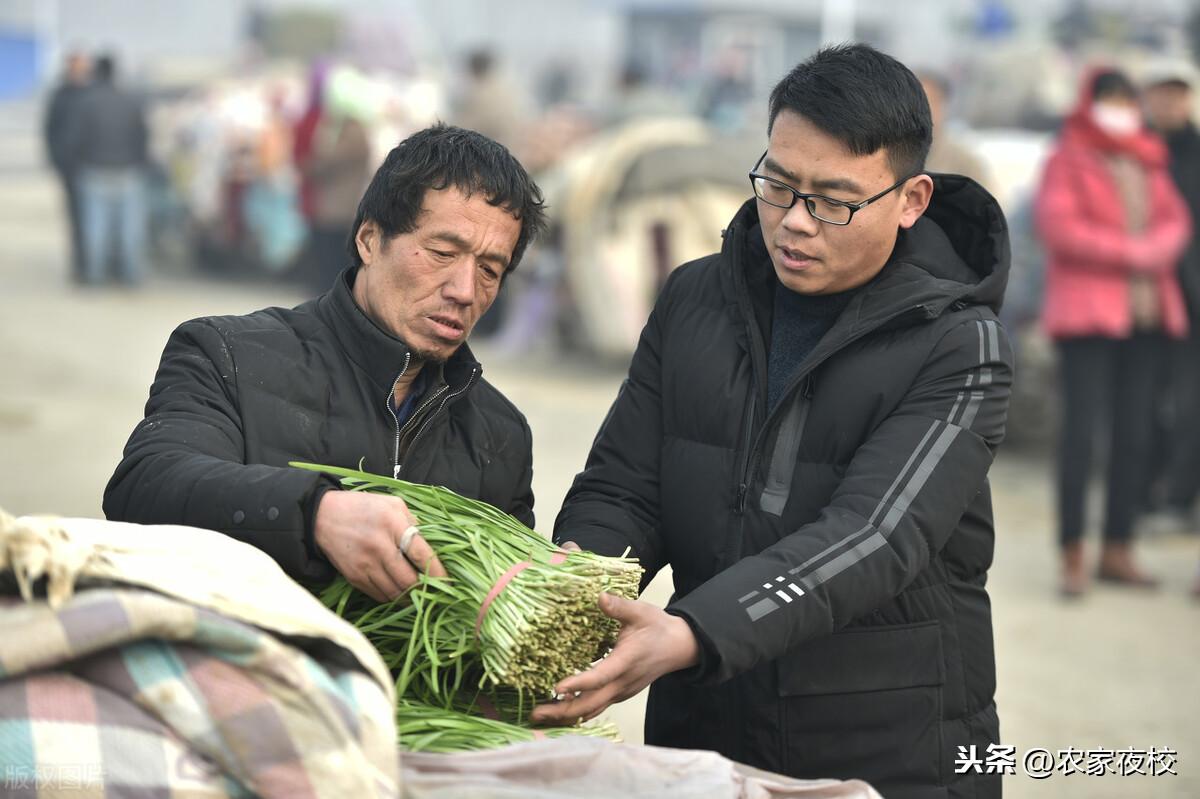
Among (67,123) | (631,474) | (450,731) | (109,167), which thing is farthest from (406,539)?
(67,123)

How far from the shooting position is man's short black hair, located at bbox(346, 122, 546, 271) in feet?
8.38

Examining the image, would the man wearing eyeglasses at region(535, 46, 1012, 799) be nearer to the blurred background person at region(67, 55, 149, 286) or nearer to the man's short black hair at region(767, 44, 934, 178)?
the man's short black hair at region(767, 44, 934, 178)

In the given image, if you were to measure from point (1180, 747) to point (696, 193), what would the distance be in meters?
6.75

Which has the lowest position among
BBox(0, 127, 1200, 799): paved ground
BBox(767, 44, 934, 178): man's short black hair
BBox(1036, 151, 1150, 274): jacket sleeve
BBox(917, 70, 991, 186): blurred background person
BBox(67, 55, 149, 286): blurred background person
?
BBox(0, 127, 1200, 799): paved ground

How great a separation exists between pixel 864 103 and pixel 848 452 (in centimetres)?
57

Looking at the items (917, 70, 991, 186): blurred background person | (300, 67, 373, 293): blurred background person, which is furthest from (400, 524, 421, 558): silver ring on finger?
(300, 67, 373, 293): blurred background person

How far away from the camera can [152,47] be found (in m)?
41.1

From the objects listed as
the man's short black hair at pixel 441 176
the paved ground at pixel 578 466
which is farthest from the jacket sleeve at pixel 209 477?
the paved ground at pixel 578 466

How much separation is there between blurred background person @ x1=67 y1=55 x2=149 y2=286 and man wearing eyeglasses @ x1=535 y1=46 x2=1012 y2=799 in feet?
44.4

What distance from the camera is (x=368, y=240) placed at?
8.77ft

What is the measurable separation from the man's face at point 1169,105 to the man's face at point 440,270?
6203 millimetres

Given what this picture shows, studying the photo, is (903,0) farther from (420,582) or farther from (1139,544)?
(420,582)

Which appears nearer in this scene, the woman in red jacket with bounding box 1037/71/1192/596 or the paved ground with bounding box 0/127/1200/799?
the paved ground with bounding box 0/127/1200/799

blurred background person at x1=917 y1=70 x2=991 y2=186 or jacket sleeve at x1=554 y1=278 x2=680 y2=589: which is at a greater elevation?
blurred background person at x1=917 y1=70 x2=991 y2=186
